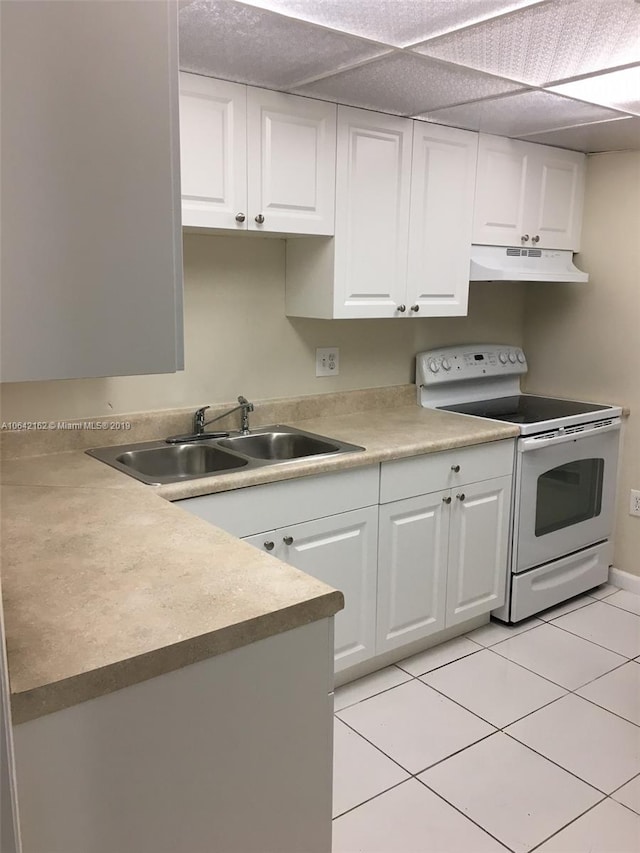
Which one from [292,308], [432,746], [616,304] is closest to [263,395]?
[292,308]

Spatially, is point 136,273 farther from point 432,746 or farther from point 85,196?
point 432,746

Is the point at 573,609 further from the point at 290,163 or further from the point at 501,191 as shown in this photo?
the point at 290,163

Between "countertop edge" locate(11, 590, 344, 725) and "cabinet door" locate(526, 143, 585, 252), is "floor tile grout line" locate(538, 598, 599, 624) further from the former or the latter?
"countertop edge" locate(11, 590, 344, 725)

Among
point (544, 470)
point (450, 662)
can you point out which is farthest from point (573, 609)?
point (450, 662)

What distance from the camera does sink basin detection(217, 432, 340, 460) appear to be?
266 cm

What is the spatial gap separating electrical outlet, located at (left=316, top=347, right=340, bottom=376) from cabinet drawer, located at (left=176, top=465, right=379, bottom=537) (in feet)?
2.26

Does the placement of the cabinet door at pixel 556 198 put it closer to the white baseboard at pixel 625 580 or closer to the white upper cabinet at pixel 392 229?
the white upper cabinet at pixel 392 229

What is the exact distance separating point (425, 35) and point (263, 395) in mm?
1418

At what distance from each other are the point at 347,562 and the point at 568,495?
1.26 m

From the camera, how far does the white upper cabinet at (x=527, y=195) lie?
3.06m

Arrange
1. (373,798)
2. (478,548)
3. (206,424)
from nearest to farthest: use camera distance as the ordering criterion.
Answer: (373,798), (206,424), (478,548)

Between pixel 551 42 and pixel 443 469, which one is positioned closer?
pixel 551 42

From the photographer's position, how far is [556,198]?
3361 mm

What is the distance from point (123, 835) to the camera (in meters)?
1.07
